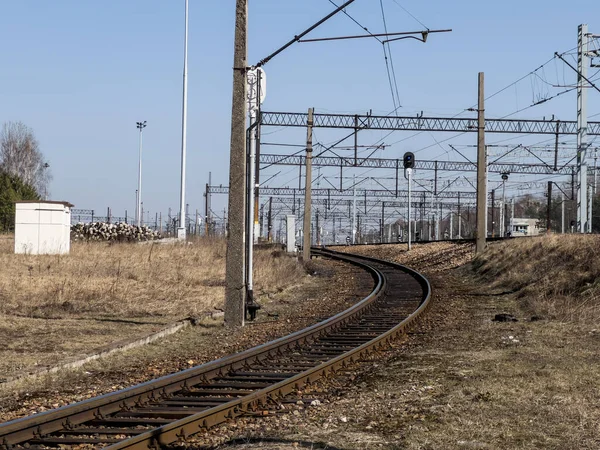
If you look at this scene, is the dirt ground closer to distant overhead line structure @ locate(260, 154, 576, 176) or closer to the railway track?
the railway track

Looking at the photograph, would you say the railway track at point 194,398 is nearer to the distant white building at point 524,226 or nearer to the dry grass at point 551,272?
the dry grass at point 551,272

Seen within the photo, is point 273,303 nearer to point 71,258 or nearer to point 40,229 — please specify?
point 71,258

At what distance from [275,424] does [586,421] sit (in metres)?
2.74

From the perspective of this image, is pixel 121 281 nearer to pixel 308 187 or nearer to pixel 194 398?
pixel 194 398

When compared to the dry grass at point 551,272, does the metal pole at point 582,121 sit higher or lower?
higher

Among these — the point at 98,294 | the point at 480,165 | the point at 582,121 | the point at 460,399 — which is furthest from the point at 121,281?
the point at 582,121

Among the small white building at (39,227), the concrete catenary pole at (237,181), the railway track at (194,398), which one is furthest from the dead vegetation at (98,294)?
the railway track at (194,398)

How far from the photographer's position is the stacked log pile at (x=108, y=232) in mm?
48844

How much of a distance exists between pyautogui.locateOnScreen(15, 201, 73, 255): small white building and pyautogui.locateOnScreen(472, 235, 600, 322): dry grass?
1559cm

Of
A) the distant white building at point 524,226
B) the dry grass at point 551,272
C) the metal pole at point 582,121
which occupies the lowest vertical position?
the dry grass at point 551,272

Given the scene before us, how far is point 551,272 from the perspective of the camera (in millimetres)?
23188

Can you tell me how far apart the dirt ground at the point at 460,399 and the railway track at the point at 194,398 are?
1.04 ft

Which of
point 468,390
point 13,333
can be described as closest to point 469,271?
point 13,333

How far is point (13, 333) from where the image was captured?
45.7 feet
